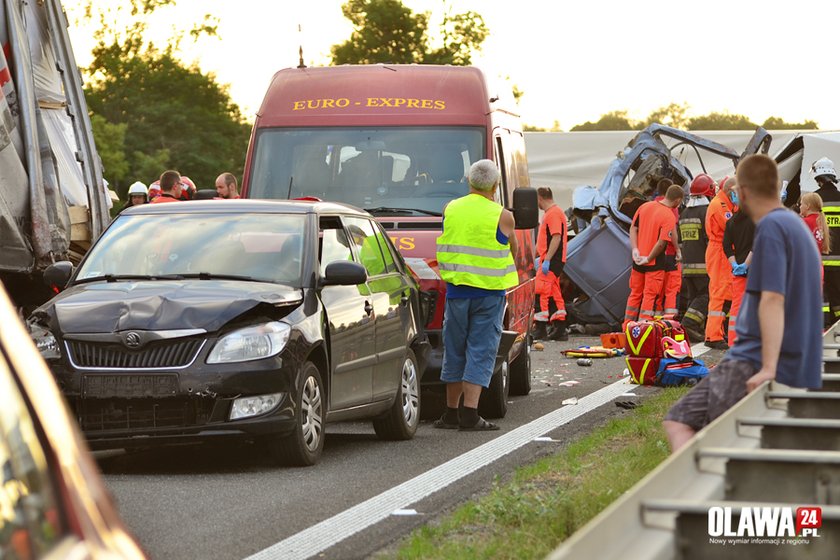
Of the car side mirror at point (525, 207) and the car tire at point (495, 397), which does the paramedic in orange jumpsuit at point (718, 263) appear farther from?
the car side mirror at point (525, 207)

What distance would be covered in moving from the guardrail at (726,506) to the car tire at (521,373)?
8665 mm

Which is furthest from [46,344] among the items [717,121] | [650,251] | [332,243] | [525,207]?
[717,121]

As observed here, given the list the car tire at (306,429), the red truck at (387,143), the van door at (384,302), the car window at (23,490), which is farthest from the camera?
the red truck at (387,143)

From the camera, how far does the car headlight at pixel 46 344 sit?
8.62 meters

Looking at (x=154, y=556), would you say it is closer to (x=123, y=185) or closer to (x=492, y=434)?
(x=492, y=434)

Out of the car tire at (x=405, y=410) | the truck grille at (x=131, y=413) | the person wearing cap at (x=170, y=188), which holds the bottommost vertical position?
the car tire at (x=405, y=410)

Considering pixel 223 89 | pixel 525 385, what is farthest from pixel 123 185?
pixel 525 385

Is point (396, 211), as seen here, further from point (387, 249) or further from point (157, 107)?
point (157, 107)

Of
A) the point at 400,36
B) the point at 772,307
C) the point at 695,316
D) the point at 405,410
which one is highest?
the point at 400,36

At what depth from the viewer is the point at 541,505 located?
7.02 meters

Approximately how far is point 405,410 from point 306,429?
1.63 m

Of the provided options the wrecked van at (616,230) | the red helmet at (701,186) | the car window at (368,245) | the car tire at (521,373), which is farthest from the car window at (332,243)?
the wrecked van at (616,230)

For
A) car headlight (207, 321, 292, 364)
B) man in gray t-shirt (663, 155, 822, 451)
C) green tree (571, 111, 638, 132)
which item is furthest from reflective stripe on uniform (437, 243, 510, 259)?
green tree (571, 111, 638, 132)

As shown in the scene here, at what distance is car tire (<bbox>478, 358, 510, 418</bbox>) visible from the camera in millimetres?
11703
